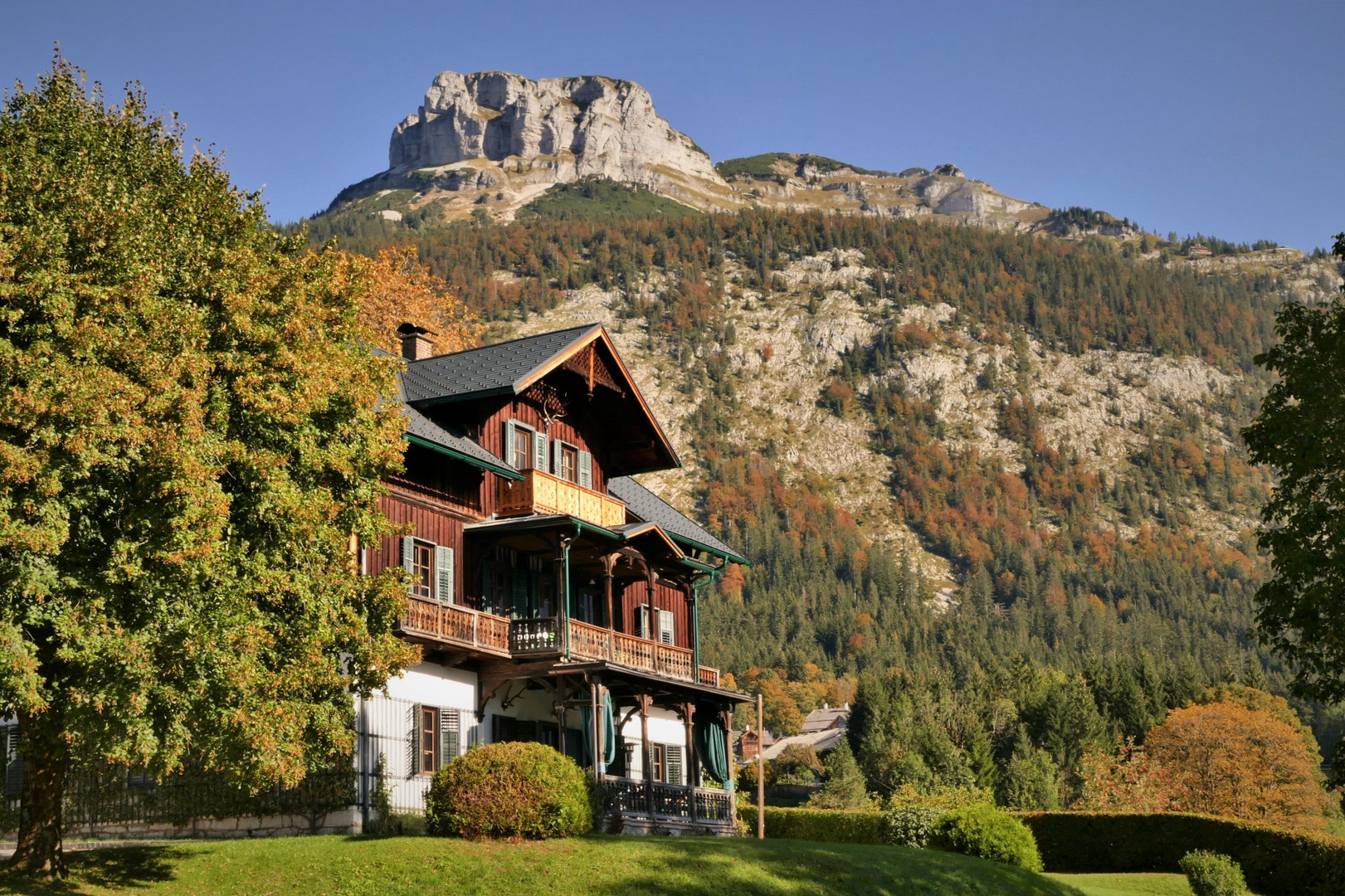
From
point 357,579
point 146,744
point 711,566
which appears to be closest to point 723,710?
point 711,566

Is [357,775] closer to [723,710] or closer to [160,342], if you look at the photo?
[160,342]

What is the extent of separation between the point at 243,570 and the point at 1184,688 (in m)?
95.0

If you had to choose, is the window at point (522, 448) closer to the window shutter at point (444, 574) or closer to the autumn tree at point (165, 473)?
the window shutter at point (444, 574)

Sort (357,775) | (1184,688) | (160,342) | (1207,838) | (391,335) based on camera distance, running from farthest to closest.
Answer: (1184,688) < (391,335) < (1207,838) < (357,775) < (160,342)

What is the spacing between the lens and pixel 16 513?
63.4 feet

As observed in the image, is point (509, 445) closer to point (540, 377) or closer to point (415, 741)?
point (540, 377)

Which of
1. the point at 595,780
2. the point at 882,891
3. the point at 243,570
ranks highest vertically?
the point at 243,570

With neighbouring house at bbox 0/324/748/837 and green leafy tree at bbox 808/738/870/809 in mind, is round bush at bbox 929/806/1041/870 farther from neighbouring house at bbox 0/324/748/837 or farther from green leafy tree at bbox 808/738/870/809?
green leafy tree at bbox 808/738/870/809

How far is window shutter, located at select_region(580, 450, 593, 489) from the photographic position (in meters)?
38.7

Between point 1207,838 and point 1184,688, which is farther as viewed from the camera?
point 1184,688

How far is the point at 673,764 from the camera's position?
41219 mm

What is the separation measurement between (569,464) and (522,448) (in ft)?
7.99

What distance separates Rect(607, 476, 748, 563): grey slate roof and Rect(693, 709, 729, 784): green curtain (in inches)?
197

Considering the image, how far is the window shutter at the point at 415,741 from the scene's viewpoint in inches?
1192
